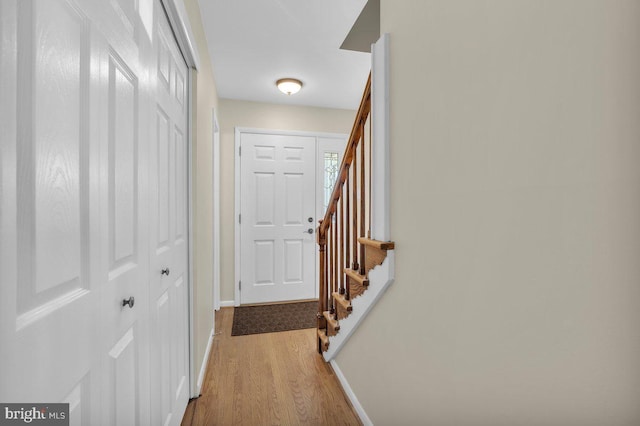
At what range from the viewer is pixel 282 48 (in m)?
2.34

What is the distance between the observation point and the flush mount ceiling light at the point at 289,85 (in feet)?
9.39

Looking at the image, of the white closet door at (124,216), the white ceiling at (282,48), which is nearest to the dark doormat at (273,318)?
the white closet door at (124,216)

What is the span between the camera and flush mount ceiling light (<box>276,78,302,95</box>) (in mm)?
2863

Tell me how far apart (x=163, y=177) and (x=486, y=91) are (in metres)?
1.20

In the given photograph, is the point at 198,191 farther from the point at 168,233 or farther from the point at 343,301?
the point at 343,301

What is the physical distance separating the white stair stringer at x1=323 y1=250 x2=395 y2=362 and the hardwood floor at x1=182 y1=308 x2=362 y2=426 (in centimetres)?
27

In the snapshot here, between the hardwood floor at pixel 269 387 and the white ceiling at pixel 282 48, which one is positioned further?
the white ceiling at pixel 282 48

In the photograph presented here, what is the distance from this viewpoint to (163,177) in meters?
1.26

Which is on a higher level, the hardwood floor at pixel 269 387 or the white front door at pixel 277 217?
the white front door at pixel 277 217

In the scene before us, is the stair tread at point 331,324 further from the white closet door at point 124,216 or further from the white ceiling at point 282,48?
the white ceiling at point 282,48

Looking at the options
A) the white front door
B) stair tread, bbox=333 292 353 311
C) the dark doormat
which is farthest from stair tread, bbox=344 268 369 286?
the white front door

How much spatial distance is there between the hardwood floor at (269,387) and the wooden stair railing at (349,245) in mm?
232

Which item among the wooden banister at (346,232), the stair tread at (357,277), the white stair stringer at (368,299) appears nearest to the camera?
the white stair stringer at (368,299)

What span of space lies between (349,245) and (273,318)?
1.65 meters
